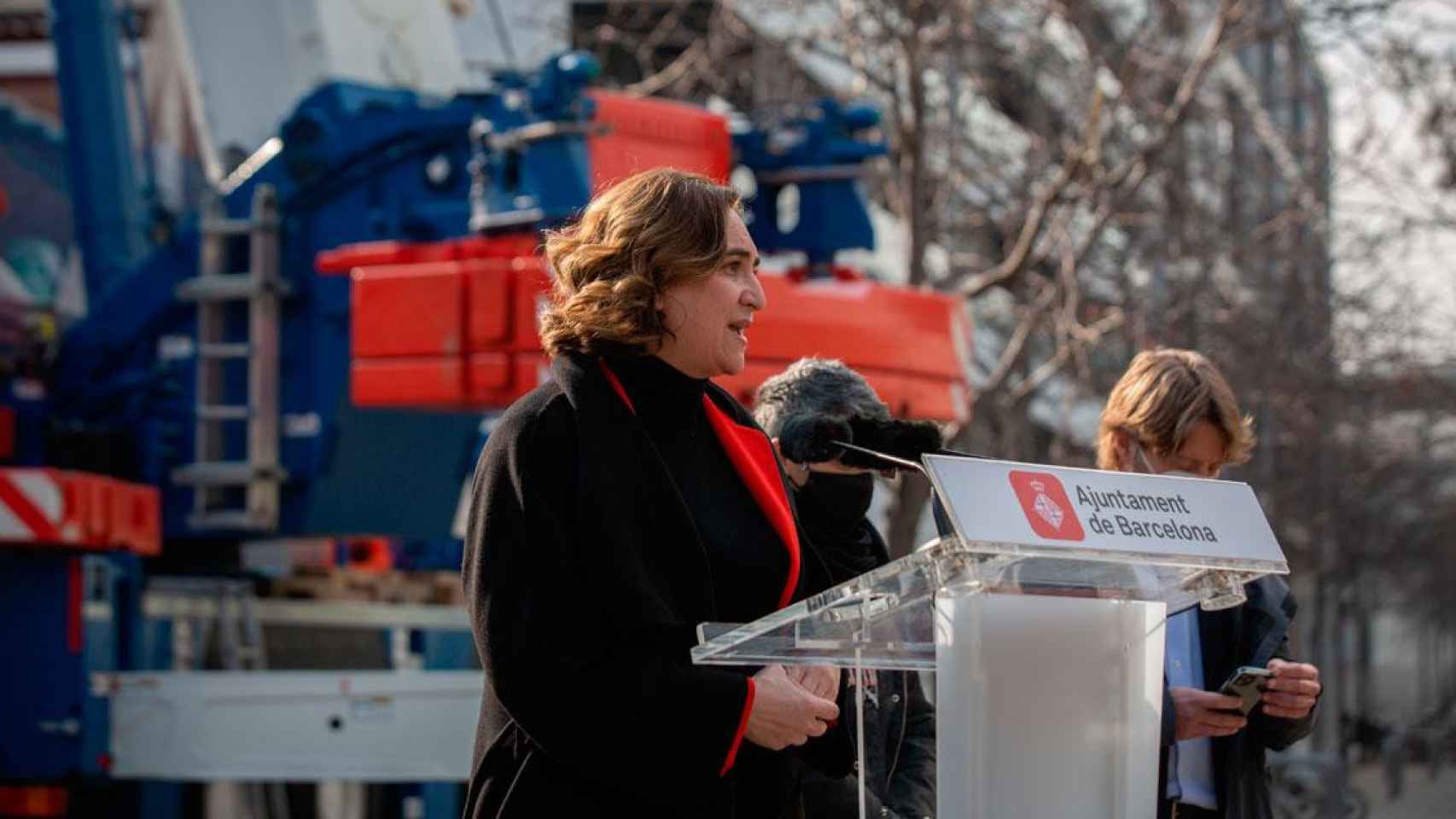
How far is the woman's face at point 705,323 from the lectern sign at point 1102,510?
423mm

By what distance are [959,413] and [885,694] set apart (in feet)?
17.7

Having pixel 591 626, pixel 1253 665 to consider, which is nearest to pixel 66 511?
pixel 1253 665

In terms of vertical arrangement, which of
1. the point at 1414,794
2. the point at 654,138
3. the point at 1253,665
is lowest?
the point at 1414,794

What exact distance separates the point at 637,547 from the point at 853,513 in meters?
1.16

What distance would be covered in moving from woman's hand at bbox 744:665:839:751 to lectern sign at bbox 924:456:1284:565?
1.21 feet

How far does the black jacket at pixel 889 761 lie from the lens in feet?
11.0

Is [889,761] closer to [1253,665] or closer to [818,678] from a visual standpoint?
[818,678]

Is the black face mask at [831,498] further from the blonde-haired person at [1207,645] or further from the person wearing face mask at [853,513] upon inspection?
the blonde-haired person at [1207,645]

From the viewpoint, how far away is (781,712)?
3.01 m

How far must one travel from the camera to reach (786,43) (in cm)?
1209

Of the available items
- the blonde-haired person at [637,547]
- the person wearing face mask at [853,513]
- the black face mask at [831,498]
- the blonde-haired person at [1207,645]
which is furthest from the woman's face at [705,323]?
the blonde-haired person at [1207,645]

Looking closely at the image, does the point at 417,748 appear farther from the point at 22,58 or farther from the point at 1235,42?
the point at 22,58

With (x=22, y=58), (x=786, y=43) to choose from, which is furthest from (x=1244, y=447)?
(x=22, y=58)

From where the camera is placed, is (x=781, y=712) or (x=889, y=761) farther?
(x=889, y=761)
